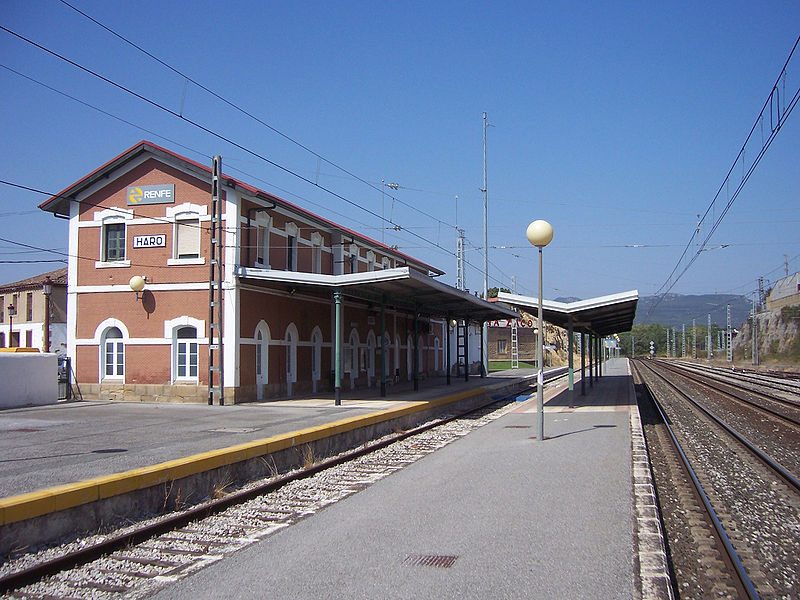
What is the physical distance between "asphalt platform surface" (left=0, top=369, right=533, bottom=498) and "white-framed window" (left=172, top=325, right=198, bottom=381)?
41.3 inches

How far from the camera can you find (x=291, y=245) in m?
23.7

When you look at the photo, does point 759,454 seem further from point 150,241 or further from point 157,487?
point 150,241

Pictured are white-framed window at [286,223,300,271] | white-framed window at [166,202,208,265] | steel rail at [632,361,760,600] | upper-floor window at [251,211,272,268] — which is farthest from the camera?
white-framed window at [286,223,300,271]

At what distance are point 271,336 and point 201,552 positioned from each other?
15075mm

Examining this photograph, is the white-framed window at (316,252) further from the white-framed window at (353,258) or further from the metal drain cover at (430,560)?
the metal drain cover at (430,560)

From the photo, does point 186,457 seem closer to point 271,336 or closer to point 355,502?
point 355,502

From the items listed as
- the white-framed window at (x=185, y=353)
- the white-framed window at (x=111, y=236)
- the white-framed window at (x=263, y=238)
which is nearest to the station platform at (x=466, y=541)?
the white-framed window at (x=185, y=353)

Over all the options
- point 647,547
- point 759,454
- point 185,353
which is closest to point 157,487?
point 647,547

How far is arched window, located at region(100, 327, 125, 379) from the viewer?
21250 mm

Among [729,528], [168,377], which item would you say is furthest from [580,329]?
[729,528]

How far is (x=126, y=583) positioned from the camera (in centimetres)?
575

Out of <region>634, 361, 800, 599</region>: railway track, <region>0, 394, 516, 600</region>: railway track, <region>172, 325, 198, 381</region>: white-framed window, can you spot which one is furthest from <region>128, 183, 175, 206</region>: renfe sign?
<region>634, 361, 800, 599</region>: railway track

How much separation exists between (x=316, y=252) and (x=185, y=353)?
704 centimetres

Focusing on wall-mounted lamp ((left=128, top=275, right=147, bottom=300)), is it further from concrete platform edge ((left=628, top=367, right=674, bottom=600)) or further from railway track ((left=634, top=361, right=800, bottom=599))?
concrete platform edge ((left=628, top=367, right=674, bottom=600))
